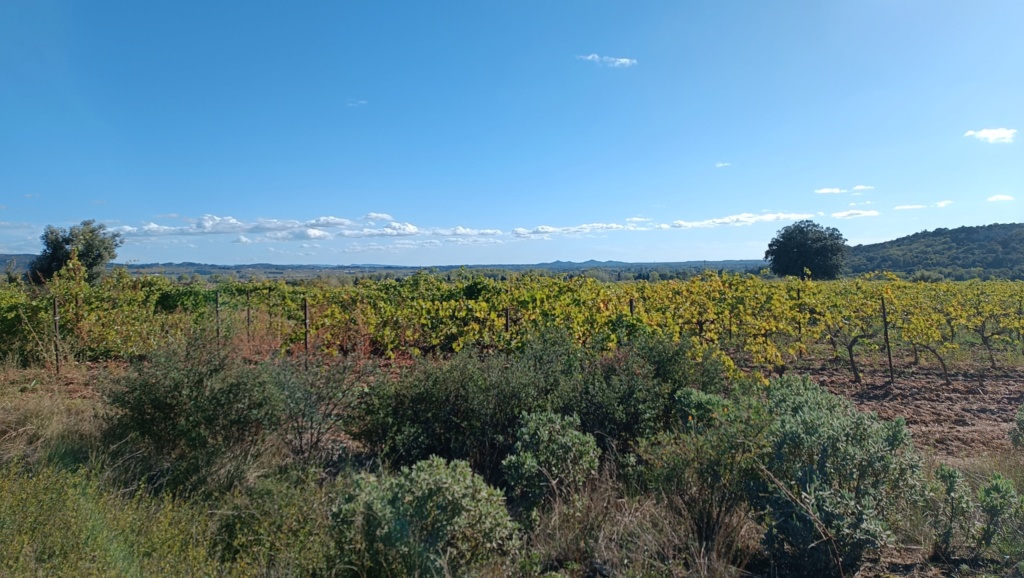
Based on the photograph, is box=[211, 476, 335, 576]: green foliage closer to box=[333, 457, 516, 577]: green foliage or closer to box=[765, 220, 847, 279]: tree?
box=[333, 457, 516, 577]: green foliage

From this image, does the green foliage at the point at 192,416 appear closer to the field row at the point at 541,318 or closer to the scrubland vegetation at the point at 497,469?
the scrubland vegetation at the point at 497,469

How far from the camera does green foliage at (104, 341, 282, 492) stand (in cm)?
450

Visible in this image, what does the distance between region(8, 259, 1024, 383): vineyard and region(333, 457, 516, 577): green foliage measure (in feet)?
11.0

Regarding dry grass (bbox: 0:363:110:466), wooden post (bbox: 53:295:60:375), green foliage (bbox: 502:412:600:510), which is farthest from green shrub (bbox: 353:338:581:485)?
wooden post (bbox: 53:295:60:375)

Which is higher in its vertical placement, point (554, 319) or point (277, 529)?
point (554, 319)

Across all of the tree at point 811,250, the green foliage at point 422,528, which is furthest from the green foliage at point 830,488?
the tree at point 811,250

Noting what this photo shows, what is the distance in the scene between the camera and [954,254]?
37.4 m

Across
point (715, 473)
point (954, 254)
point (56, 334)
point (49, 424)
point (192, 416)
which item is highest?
point (954, 254)

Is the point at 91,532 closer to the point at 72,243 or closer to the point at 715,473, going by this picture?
the point at 715,473

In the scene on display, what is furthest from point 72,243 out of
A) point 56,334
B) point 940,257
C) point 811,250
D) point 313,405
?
point 940,257

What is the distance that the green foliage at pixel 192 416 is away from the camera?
177 inches

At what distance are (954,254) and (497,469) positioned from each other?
147 ft

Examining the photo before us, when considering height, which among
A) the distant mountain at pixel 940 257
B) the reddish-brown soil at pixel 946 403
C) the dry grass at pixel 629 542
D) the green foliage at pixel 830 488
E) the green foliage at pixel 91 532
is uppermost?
the distant mountain at pixel 940 257

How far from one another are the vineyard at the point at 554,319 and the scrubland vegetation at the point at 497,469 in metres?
0.14
